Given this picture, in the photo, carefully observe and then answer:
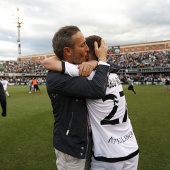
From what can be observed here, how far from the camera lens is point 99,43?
2152mm

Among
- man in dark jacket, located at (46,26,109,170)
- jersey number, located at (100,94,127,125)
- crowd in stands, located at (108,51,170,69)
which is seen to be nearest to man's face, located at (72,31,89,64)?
man in dark jacket, located at (46,26,109,170)

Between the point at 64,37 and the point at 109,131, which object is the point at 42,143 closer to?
the point at 109,131

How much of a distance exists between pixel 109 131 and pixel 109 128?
26mm

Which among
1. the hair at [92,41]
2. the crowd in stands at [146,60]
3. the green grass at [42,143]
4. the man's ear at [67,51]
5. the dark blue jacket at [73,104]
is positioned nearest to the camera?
the dark blue jacket at [73,104]

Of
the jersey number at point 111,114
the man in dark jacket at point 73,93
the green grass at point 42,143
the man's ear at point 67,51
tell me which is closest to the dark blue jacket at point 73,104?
the man in dark jacket at point 73,93

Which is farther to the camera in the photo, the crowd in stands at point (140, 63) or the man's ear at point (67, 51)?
the crowd in stands at point (140, 63)

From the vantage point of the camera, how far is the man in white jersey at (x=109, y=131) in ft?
6.58

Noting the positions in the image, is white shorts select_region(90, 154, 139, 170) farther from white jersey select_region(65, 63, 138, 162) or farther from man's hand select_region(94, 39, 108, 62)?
man's hand select_region(94, 39, 108, 62)

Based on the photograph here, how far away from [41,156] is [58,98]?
14.1 feet

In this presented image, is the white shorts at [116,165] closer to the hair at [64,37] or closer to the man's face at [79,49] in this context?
the man's face at [79,49]

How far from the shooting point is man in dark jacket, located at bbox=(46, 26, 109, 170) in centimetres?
195

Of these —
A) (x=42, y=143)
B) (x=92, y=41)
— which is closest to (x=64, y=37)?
(x=92, y=41)

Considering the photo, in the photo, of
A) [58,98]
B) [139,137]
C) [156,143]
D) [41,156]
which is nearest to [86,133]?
[58,98]

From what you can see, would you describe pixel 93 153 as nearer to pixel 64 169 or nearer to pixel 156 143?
pixel 64 169
